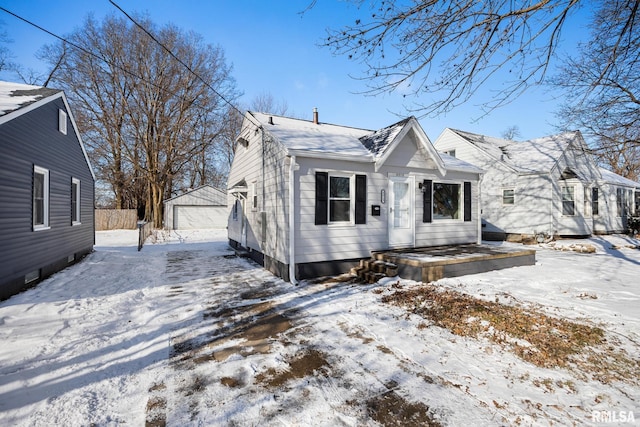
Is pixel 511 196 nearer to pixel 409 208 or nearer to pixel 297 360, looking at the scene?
pixel 409 208

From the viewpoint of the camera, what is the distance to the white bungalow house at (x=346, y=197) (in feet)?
22.4

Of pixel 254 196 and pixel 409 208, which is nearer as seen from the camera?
pixel 409 208

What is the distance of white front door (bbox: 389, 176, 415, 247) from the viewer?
8.00m

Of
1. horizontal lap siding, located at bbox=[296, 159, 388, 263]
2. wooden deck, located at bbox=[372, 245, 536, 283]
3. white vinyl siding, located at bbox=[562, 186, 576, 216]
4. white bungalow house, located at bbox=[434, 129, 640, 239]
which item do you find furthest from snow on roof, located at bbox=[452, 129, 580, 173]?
horizontal lap siding, located at bbox=[296, 159, 388, 263]

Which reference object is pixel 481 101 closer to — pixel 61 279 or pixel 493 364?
pixel 493 364

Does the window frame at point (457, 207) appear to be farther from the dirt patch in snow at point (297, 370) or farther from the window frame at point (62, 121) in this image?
the window frame at point (62, 121)

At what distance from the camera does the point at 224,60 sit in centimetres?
2555

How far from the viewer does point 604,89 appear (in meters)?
5.38

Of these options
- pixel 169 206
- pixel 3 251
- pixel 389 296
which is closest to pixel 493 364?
pixel 389 296

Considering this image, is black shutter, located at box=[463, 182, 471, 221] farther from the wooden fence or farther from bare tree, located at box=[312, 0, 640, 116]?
the wooden fence

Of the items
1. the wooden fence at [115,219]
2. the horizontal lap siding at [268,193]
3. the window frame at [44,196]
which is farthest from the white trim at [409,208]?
the wooden fence at [115,219]

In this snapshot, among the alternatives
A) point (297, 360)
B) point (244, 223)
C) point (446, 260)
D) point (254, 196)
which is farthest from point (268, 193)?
point (297, 360)

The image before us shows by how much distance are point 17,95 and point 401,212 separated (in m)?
10.4

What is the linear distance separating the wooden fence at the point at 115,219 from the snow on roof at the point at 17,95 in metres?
17.0
